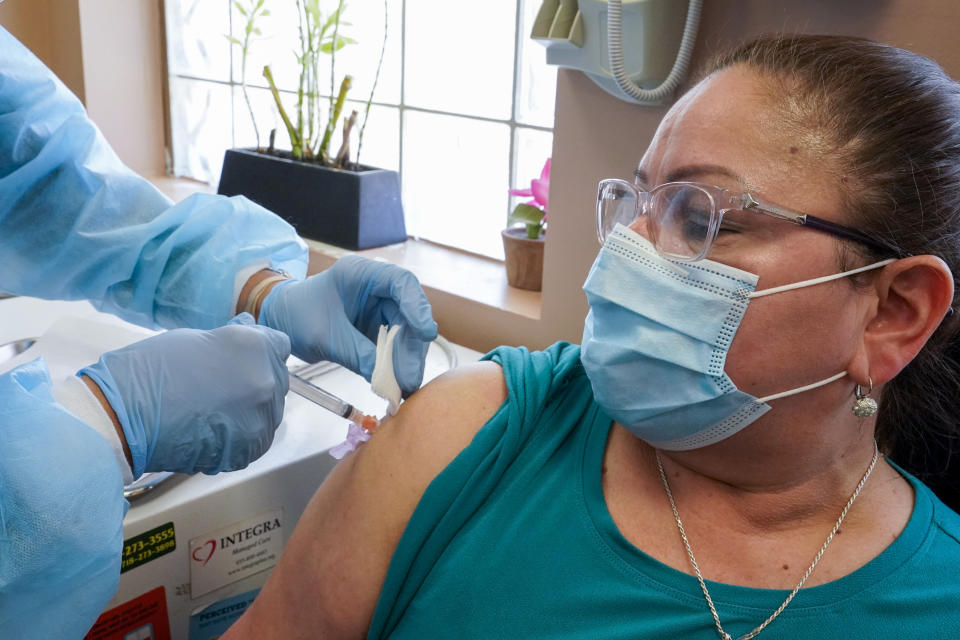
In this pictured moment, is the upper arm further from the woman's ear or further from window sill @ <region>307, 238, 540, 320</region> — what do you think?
window sill @ <region>307, 238, 540, 320</region>

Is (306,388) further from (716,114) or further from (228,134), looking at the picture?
(228,134)

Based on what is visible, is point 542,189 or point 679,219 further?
point 542,189

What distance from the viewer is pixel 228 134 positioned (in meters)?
3.01

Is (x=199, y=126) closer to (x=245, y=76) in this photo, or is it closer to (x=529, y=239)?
(x=245, y=76)

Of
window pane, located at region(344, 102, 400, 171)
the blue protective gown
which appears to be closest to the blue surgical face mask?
the blue protective gown

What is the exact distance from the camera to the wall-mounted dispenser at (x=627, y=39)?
1.41m

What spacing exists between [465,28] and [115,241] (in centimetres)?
119

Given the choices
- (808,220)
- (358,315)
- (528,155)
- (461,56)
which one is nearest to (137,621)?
(358,315)

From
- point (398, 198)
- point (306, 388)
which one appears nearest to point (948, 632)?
point (306, 388)

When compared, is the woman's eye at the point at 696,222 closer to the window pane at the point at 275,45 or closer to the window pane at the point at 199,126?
the window pane at the point at 275,45

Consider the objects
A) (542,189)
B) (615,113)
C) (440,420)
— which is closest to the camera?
(440,420)

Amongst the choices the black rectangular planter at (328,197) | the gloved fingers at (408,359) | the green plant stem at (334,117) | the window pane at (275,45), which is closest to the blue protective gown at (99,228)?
the gloved fingers at (408,359)

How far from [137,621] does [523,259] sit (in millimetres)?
1140

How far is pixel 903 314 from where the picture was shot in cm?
105
